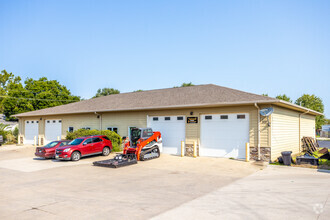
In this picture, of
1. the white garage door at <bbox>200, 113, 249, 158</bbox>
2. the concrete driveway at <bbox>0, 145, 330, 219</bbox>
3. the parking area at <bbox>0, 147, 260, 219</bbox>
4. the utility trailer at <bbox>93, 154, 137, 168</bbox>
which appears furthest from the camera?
the white garage door at <bbox>200, 113, 249, 158</bbox>

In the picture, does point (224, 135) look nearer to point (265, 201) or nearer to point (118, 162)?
point (118, 162)

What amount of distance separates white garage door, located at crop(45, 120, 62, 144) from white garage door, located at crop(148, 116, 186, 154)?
12003 millimetres

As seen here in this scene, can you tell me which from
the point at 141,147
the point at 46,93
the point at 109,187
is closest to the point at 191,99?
the point at 141,147

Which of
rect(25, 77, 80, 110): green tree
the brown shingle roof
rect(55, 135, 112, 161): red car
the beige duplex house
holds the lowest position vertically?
rect(55, 135, 112, 161): red car

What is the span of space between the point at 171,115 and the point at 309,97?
4838 centimetres

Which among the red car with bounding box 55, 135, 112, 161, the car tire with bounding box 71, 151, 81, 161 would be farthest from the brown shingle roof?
the car tire with bounding box 71, 151, 81, 161

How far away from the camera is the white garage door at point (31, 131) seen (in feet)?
91.4

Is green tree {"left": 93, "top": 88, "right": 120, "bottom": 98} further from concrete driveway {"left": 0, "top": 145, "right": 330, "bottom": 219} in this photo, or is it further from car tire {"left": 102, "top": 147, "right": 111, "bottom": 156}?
concrete driveway {"left": 0, "top": 145, "right": 330, "bottom": 219}

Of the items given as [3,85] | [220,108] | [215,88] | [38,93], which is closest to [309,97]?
[215,88]

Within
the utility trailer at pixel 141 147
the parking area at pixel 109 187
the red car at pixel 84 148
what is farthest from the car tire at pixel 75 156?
the utility trailer at pixel 141 147

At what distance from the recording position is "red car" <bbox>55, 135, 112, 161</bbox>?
15.2 metres

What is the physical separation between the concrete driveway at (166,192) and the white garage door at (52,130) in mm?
12562

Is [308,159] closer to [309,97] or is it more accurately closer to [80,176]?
[80,176]

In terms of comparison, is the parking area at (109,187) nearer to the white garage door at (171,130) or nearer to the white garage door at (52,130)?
the white garage door at (171,130)
